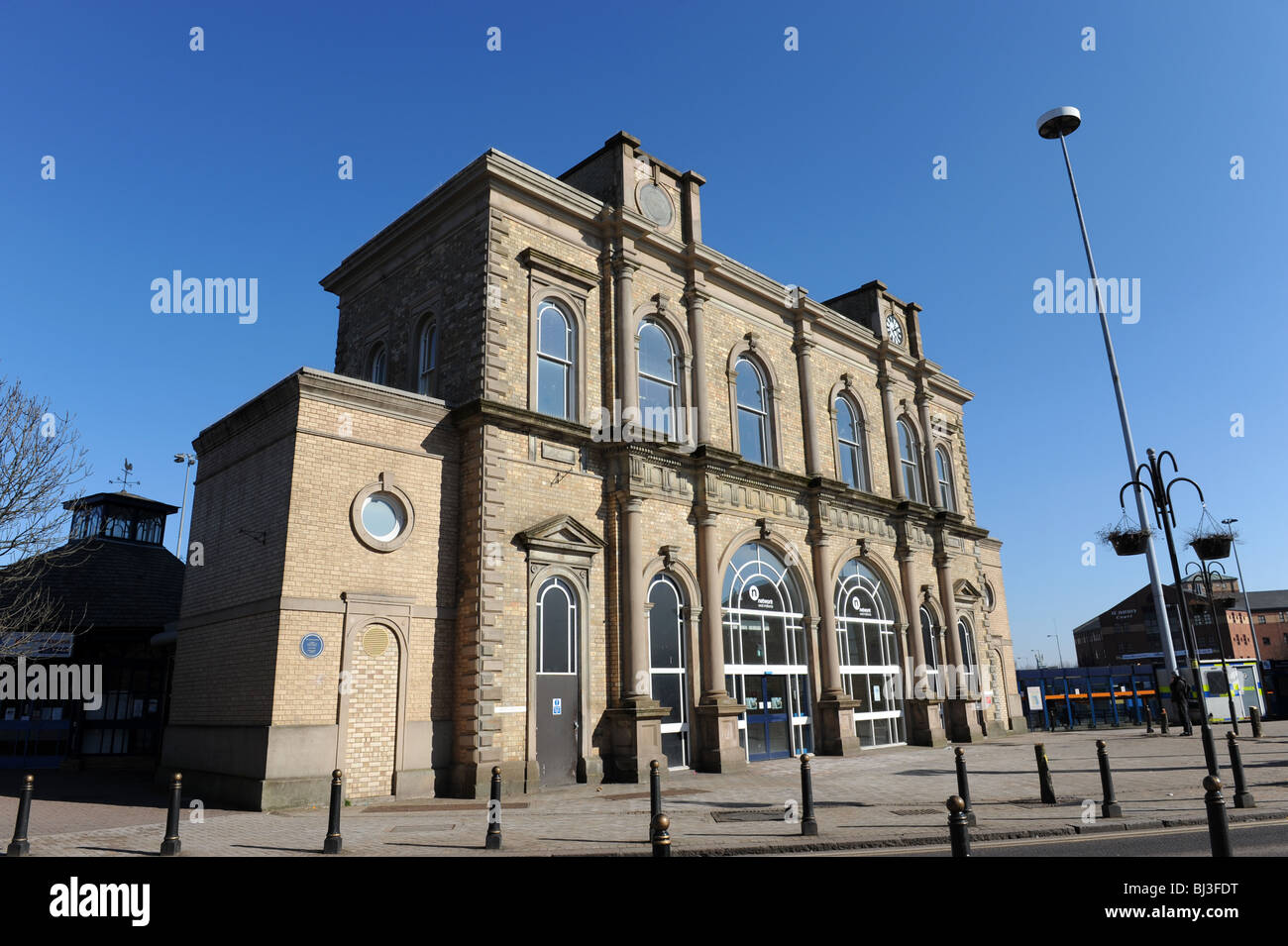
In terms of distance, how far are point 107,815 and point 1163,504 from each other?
20788 mm

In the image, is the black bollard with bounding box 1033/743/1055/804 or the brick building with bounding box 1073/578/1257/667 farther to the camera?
the brick building with bounding box 1073/578/1257/667

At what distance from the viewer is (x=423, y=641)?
Answer: 51.0 ft

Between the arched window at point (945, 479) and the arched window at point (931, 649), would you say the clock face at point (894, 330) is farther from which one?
the arched window at point (931, 649)

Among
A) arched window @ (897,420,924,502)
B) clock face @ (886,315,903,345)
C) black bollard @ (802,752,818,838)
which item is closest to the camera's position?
black bollard @ (802,752,818,838)

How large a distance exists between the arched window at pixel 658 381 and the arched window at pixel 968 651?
1513 cm

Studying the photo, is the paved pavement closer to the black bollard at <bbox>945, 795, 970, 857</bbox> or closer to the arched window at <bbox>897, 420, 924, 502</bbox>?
the black bollard at <bbox>945, 795, 970, 857</bbox>

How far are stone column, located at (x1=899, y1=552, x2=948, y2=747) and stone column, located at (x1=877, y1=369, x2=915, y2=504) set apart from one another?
2.43 meters

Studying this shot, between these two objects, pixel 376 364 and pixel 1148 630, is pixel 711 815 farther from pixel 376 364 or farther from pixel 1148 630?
pixel 1148 630

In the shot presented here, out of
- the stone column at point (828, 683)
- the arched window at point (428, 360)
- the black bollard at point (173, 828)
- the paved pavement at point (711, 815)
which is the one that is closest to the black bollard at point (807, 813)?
the paved pavement at point (711, 815)

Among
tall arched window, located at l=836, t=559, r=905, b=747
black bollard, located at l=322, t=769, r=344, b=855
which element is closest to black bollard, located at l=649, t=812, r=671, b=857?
black bollard, located at l=322, t=769, r=344, b=855

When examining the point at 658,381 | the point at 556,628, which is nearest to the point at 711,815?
the point at 556,628

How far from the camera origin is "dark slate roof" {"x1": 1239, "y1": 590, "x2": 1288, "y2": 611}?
280 feet
